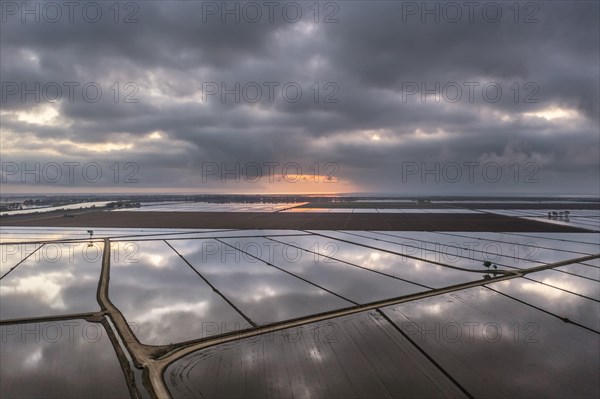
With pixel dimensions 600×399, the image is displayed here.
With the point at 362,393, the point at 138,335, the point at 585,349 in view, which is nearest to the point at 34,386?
the point at 138,335

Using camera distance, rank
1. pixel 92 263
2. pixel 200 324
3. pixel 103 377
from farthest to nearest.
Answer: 1. pixel 92 263
2. pixel 200 324
3. pixel 103 377

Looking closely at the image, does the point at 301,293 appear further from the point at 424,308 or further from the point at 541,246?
the point at 541,246

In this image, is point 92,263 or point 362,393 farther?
point 92,263

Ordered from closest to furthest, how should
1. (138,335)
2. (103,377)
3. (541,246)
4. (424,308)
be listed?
(103,377) → (138,335) → (424,308) → (541,246)

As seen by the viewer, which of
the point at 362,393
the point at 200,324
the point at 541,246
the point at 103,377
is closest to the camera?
the point at 362,393

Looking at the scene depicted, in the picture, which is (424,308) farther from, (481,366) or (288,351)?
(288,351)

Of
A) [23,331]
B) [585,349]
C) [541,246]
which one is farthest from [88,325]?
[541,246]
